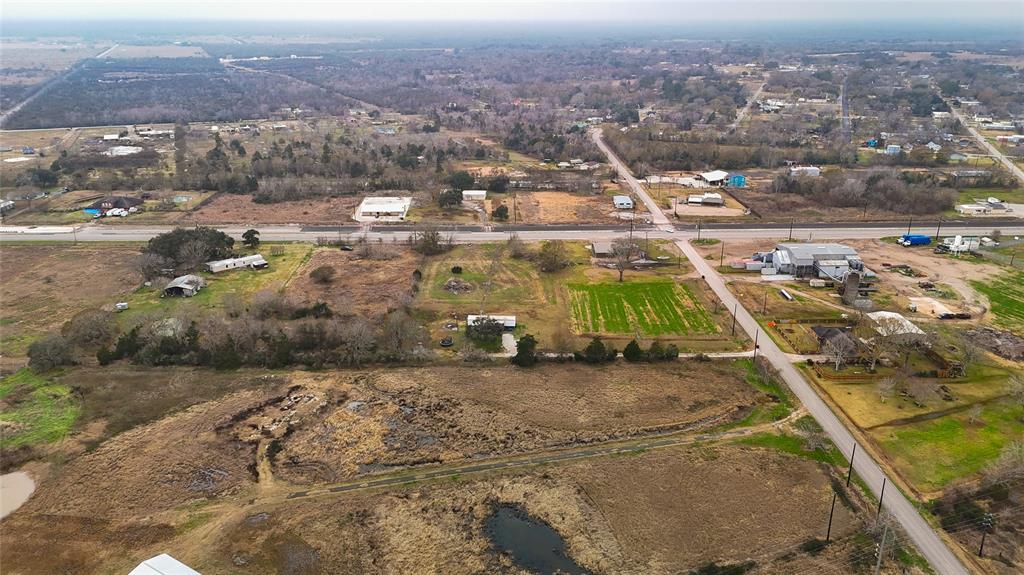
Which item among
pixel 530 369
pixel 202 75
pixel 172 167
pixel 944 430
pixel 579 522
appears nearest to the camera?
pixel 579 522

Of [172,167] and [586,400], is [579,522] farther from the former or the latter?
[172,167]

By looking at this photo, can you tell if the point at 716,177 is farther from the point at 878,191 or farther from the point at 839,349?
the point at 839,349

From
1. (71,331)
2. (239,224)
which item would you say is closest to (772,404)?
(71,331)

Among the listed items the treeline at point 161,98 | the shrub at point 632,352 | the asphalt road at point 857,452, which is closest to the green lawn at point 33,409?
the shrub at point 632,352

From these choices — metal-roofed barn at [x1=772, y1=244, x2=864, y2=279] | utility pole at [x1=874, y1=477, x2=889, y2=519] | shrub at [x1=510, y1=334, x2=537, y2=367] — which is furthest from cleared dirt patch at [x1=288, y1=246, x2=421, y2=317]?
utility pole at [x1=874, y1=477, x2=889, y2=519]

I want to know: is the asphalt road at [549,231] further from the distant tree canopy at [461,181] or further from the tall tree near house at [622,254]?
the distant tree canopy at [461,181]

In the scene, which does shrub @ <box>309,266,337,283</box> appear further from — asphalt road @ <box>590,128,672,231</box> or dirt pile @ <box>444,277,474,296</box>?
asphalt road @ <box>590,128,672,231</box>
